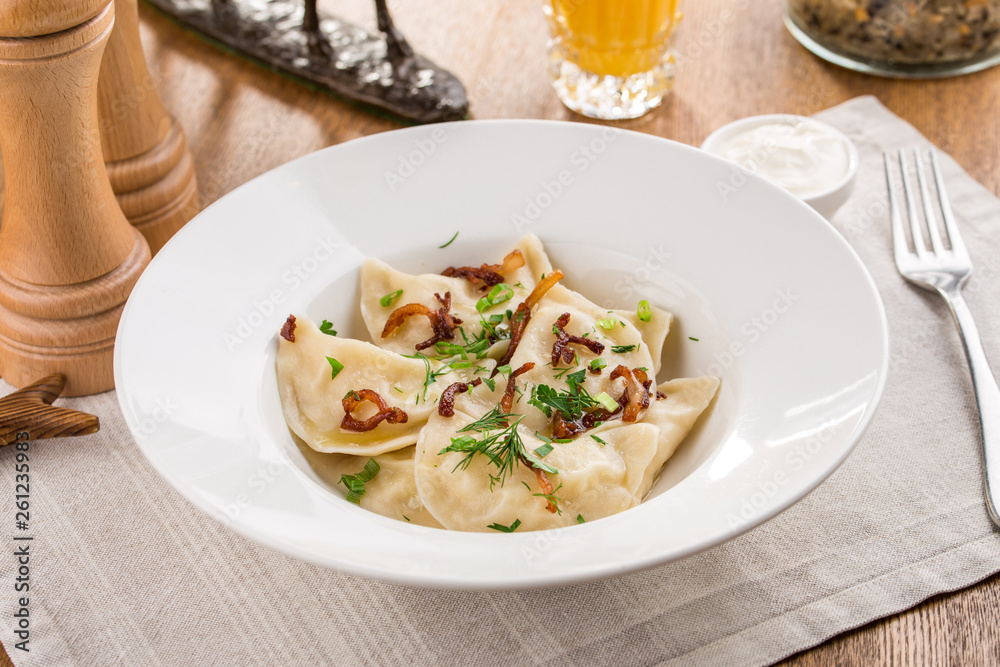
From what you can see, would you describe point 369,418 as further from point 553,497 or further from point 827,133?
point 827,133

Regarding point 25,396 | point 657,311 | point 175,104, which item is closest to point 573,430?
point 657,311

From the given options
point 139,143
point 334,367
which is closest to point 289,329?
point 334,367

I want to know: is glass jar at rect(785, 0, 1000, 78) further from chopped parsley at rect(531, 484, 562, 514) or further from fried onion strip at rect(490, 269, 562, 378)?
chopped parsley at rect(531, 484, 562, 514)

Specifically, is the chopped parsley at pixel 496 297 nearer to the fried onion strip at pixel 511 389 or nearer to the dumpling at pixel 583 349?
the dumpling at pixel 583 349

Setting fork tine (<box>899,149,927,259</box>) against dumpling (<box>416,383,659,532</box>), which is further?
fork tine (<box>899,149,927,259</box>)

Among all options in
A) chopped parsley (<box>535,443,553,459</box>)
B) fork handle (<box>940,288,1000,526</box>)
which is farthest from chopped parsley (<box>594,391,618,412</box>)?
fork handle (<box>940,288,1000,526</box>)

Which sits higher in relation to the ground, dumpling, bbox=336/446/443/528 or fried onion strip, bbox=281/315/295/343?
fried onion strip, bbox=281/315/295/343

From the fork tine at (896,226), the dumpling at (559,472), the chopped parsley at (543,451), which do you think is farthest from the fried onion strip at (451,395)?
the fork tine at (896,226)
